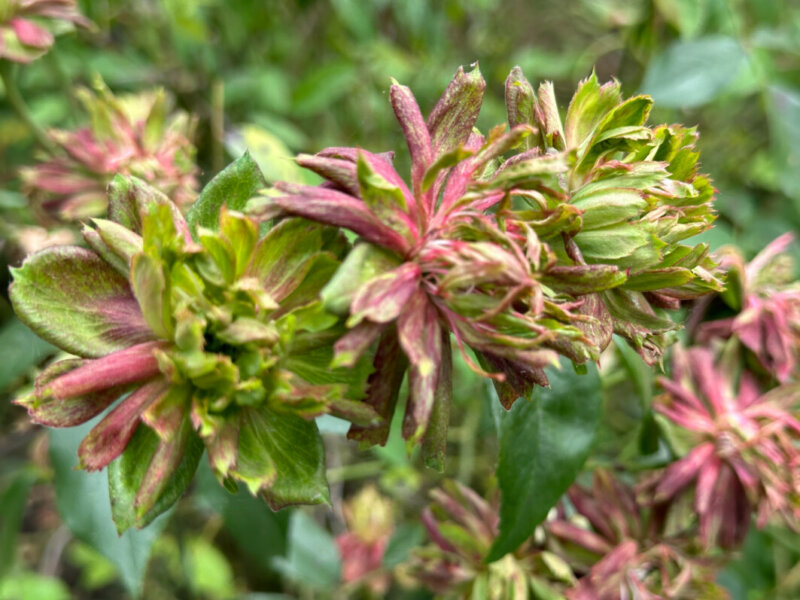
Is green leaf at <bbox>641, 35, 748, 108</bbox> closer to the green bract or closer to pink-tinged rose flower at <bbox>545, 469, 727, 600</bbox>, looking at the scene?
pink-tinged rose flower at <bbox>545, 469, 727, 600</bbox>

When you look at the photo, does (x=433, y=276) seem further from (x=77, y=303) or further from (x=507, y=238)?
(x=77, y=303)

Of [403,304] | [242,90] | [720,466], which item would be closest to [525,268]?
[403,304]

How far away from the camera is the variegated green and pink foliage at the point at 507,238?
1.62ft

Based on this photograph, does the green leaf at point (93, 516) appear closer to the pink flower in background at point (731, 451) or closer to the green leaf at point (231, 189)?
the green leaf at point (231, 189)

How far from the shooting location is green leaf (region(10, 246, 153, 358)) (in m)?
0.53

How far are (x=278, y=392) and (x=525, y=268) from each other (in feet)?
0.67

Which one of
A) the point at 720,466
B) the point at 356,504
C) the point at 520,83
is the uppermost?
the point at 520,83

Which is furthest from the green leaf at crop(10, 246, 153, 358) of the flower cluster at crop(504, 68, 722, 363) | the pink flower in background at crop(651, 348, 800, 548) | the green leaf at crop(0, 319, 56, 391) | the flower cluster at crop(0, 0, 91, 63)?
the pink flower in background at crop(651, 348, 800, 548)

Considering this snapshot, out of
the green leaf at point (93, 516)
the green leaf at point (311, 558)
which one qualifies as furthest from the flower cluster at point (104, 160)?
the green leaf at point (311, 558)

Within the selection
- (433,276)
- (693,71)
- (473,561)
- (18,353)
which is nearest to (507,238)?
(433,276)

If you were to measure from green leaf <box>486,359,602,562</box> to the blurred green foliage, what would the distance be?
15 centimetres

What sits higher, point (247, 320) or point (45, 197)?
point (247, 320)

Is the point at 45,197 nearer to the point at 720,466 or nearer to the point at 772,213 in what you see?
the point at 720,466

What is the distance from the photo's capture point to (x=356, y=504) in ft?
5.24
